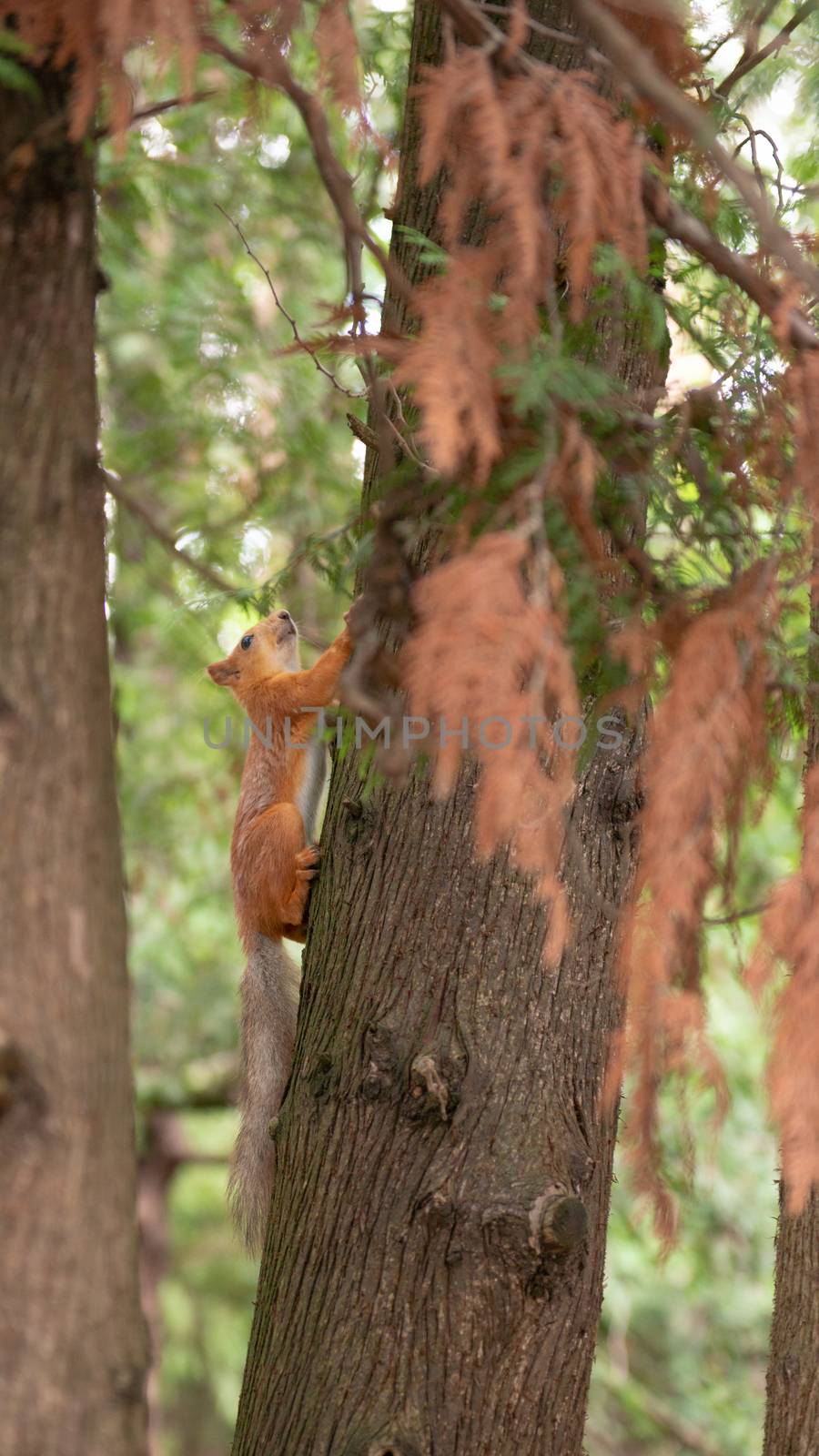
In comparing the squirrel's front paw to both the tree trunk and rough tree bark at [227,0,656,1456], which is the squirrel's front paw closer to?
rough tree bark at [227,0,656,1456]

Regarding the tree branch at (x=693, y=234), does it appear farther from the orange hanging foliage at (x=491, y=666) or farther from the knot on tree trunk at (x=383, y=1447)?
the knot on tree trunk at (x=383, y=1447)

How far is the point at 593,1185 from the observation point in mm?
2402

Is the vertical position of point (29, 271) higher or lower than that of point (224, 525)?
lower

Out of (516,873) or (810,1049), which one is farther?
(516,873)

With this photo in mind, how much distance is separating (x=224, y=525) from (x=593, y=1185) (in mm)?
3605

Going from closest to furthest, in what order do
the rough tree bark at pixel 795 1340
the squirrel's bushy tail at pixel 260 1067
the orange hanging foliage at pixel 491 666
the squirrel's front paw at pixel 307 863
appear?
1. the orange hanging foliage at pixel 491 666
2. the rough tree bark at pixel 795 1340
3. the squirrel's bushy tail at pixel 260 1067
4. the squirrel's front paw at pixel 307 863

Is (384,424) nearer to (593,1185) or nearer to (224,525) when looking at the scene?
(593,1185)

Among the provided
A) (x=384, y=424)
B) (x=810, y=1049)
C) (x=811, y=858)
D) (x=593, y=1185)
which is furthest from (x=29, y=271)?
(x=593, y=1185)

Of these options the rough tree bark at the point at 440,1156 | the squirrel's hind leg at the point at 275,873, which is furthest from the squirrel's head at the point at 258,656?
the rough tree bark at the point at 440,1156

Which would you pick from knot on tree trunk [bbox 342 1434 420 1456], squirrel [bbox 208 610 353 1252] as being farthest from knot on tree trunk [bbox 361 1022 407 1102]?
squirrel [bbox 208 610 353 1252]

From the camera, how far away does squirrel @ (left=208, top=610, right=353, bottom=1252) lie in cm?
323

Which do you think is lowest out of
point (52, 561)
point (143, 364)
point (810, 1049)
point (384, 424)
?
point (810, 1049)

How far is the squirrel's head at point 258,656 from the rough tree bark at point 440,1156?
5.23 ft

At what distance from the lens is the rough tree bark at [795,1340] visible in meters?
2.60
